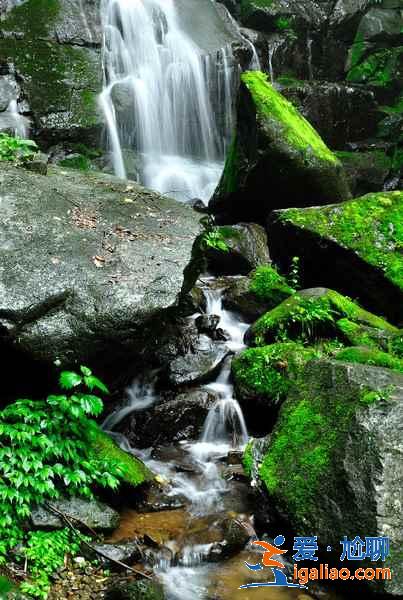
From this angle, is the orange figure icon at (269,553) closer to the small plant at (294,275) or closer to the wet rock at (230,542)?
the wet rock at (230,542)

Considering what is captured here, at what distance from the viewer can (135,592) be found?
3209 mm

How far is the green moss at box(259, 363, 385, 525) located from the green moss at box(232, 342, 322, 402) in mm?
960

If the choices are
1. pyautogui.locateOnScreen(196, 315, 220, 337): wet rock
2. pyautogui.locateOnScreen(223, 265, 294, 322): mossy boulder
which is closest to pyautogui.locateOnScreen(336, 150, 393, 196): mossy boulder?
pyautogui.locateOnScreen(223, 265, 294, 322): mossy boulder

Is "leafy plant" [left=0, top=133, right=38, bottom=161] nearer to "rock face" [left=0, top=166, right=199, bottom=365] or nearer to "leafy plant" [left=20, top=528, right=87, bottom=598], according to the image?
"rock face" [left=0, top=166, right=199, bottom=365]

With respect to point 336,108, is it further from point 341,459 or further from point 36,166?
point 341,459

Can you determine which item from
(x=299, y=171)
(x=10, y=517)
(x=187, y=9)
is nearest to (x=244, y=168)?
(x=299, y=171)

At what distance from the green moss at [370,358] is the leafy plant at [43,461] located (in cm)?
257

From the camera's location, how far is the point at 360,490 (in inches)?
139

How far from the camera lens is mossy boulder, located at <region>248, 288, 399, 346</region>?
20.4ft

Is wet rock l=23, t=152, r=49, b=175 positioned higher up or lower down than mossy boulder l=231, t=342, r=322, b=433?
higher up

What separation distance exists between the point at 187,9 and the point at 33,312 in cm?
1397

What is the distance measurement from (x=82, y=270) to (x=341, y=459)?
264 centimetres

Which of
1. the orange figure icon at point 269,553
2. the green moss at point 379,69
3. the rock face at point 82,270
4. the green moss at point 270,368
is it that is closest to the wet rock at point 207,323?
the green moss at point 270,368

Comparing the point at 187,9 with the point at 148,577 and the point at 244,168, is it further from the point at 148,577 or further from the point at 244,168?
the point at 148,577
